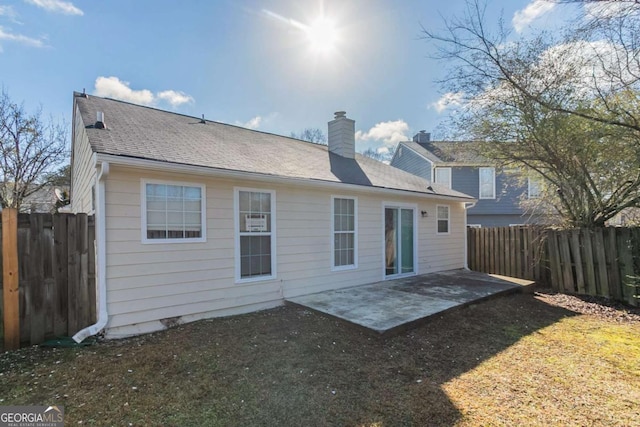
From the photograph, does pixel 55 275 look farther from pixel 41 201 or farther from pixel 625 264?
pixel 41 201

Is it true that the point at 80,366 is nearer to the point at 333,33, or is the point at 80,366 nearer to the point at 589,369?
the point at 589,369

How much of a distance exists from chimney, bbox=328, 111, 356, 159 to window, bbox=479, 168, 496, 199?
9.45m

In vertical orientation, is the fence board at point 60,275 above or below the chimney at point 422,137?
below

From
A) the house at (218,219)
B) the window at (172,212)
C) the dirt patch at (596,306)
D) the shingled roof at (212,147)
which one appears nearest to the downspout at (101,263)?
the house at (218,219)

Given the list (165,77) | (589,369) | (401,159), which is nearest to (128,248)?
(589,369)

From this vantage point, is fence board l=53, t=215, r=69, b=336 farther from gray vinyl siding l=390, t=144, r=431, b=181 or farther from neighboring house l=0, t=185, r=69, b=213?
gray vinyl siding l=390, t=144, r=431, b=181

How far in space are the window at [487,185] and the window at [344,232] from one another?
11612mm

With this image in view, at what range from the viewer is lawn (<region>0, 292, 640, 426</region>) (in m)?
2.64

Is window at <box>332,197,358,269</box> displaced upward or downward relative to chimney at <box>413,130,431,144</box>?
downward

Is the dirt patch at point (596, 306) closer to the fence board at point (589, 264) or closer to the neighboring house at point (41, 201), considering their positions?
the fence board at point (589, 264)

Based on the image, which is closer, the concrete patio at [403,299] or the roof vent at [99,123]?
the concrete patio at [403,299]

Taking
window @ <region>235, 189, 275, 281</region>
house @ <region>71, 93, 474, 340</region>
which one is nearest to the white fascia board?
house @ <region>71, 93, 474, 340</region>

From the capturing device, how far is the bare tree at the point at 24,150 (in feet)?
40.8

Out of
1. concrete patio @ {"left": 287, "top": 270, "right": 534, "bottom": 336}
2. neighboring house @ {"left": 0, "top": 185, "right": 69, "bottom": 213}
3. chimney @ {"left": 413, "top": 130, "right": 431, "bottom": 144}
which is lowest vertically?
concrete patio @ {"left": 287, "top": 270, "right": 534, "bottom": 336}
